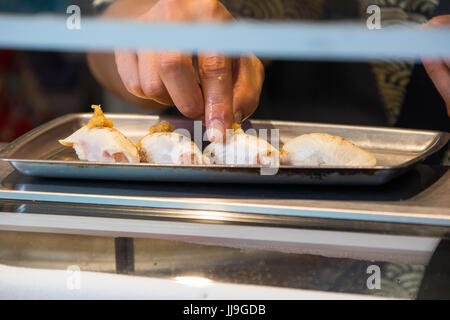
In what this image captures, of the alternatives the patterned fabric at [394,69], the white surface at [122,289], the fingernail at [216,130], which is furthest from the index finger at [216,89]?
the patterned fabric at [394,69]

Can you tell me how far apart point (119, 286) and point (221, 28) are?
31 centimetres

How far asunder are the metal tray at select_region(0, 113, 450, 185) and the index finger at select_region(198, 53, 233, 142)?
4.5 inches

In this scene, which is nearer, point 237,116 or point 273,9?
point 237,116

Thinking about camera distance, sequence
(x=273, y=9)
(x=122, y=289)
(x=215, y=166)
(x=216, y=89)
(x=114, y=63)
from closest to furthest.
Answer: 1. (x=122, y=289)
2. (x=215, y=166)
3. (x=216, y=89)
4. (x=114, y=63)
5. (x=273, y=9)

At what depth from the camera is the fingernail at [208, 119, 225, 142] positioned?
74cm

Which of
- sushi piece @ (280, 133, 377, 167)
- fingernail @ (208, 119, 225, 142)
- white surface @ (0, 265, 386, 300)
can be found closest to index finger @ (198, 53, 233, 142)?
fingernail @ (208, 119, 225, 142)

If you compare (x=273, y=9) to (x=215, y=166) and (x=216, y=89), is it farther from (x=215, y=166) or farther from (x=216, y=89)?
(x=215, y=166)

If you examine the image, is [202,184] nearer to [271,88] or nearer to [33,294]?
[33,294]

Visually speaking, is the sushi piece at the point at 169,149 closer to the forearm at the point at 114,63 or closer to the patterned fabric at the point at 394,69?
the forearm at the point at 114,63

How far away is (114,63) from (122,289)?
0.81 m

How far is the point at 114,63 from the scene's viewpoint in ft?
3.99

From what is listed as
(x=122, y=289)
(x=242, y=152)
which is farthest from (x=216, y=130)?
(x=122, y=289)

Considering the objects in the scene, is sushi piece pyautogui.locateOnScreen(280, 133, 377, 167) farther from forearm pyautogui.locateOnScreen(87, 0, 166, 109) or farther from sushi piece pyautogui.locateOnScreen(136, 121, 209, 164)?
forearm pyautogui.locateOnScreen(87, 0, 166, 109)
